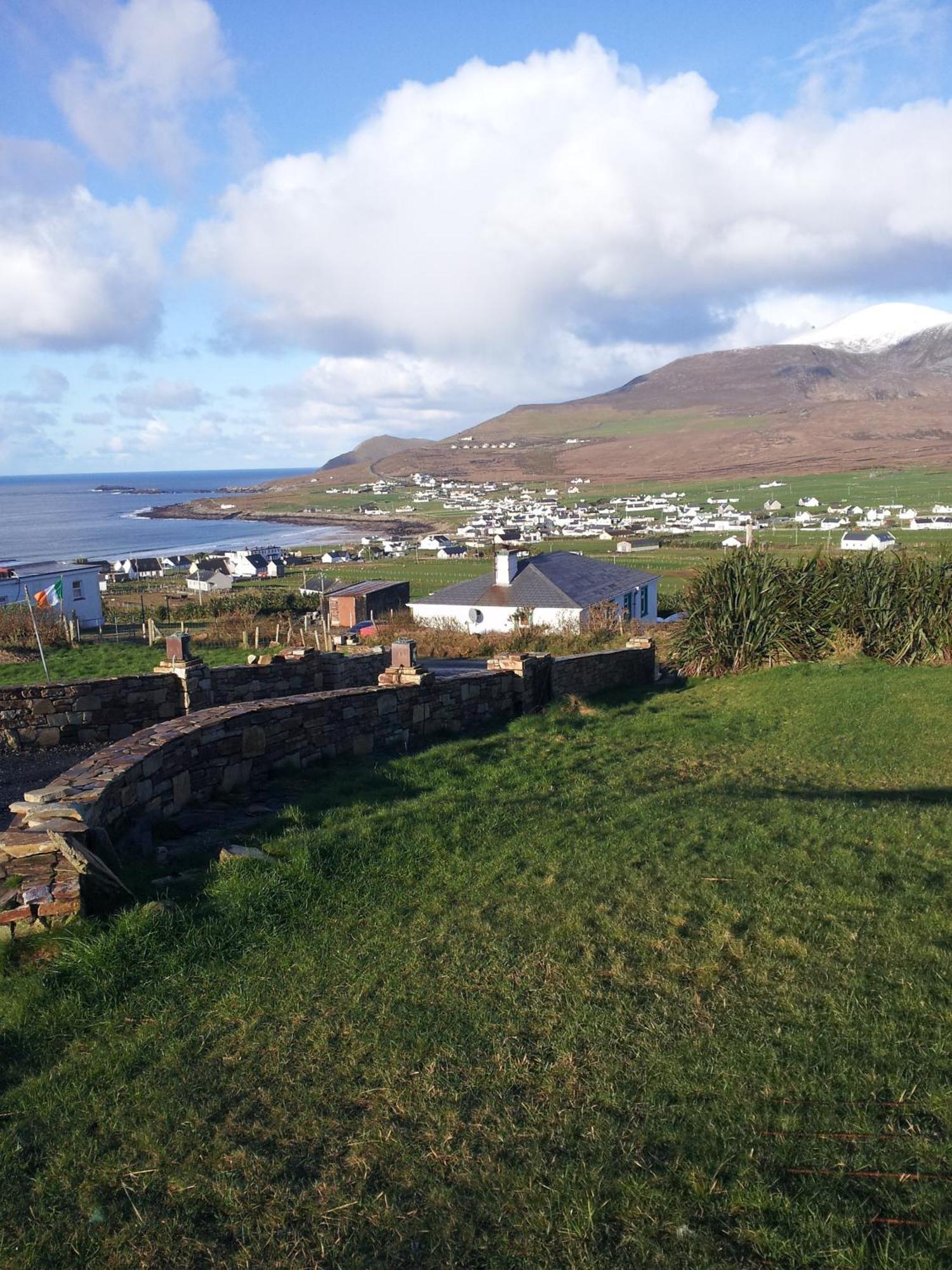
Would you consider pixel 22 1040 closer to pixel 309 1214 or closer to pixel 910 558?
pixel 309 1214

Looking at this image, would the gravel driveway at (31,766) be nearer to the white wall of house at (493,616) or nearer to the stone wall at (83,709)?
the stone wall at (83,709)

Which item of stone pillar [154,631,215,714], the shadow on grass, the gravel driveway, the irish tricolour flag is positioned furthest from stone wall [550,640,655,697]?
the irish tricolour flag

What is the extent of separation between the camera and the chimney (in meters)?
38.8

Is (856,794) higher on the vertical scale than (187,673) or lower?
lower

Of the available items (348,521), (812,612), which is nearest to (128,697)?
(812,612)

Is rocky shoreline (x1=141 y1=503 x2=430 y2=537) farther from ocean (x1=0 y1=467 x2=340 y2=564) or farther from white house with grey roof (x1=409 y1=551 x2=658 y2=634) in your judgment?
white house with grey roof (x1=409 y1=551 x2=658 y2=634)

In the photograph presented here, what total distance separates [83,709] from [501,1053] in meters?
9.94

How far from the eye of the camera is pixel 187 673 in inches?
513

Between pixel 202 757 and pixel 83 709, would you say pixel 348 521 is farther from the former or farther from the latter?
pixel 202 757

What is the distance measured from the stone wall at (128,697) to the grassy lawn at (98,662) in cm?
525

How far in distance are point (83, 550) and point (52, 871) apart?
125m

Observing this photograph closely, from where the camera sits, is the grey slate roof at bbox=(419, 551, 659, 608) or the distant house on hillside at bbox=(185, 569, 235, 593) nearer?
the grey slate roof at bbox=(419, 551, 659, 608)

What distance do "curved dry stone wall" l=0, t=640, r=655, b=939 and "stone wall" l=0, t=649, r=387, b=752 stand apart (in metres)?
2.81

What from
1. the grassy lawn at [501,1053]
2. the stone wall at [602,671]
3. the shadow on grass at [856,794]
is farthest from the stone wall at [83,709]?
the shadow on grass at [856,794]
